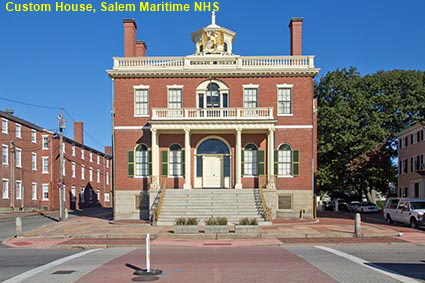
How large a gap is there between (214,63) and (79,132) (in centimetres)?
3656

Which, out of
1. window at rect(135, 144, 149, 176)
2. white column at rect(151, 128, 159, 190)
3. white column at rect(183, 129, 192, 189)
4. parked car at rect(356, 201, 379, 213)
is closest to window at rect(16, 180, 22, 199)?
window at rect(135, 144, 149, 176)

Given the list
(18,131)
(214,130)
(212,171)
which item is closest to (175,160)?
(212,171)

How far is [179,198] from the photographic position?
1225 inches

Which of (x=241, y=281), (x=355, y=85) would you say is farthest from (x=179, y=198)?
(x=355, y=85)

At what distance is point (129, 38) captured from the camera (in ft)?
119

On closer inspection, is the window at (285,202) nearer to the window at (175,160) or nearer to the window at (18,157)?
the window at (175,160)

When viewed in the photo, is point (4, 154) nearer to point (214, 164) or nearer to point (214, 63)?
point (214, 164)

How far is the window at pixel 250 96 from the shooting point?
33.7 meters

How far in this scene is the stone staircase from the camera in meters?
29.0

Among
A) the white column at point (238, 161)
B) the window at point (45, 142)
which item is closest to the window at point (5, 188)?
the window at point (45, 142)

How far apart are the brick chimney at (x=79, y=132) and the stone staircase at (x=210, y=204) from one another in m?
36.3

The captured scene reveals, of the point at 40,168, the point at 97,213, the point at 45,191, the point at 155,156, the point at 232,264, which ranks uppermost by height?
the point at 155,156

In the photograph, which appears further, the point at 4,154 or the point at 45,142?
the point at 45,142

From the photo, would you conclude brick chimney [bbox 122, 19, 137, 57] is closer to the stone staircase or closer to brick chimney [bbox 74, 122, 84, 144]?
the stone staircase
